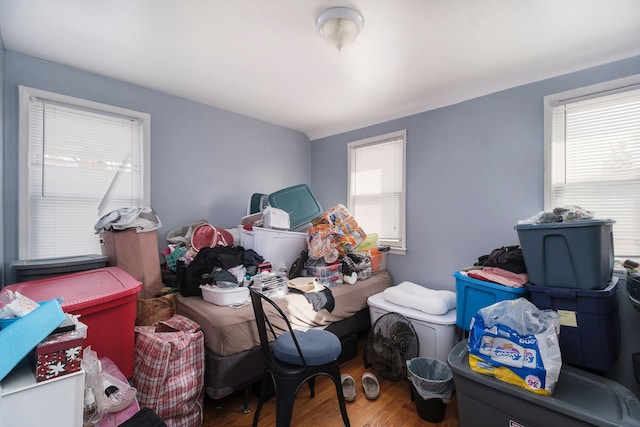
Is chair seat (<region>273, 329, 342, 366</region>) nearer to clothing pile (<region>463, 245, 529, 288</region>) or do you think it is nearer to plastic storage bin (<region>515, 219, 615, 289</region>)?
clothing pile (<region>463, 245, 529, 288</region>)

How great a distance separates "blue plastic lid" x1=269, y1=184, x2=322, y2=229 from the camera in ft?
9.59

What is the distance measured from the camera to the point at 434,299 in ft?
7.40

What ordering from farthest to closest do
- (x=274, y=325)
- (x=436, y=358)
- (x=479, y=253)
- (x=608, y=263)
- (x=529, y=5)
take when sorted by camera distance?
1. (x=479, y=253)
2. (x=436, y=358)
3. (x=274, y=325)
4. (x=608, y=263)
5. (x=529, y=5)

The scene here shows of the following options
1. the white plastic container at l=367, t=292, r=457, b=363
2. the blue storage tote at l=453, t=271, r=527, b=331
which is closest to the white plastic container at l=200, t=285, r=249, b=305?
the white plastic container at l=367, t=292, r=457, b=363

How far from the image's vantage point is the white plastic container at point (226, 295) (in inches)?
76.6

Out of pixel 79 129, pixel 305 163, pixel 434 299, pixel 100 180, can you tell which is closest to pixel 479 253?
pixel 434 299

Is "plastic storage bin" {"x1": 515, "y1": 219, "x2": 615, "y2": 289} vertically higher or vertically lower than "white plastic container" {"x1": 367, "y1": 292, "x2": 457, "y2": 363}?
higher

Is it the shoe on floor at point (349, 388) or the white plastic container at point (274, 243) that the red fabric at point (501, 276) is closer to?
the shoe on floor at point (349, 388)

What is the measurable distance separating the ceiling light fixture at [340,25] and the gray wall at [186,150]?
5.69ft

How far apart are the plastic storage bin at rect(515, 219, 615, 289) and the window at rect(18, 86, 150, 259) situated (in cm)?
298

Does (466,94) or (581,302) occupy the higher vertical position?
(466,94)

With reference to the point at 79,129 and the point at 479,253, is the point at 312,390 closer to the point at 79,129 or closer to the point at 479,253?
the point at 479,253

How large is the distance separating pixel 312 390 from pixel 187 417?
2.70 feet

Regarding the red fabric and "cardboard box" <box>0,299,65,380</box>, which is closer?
"cardboard box" <box>0,299,65,380</box>
